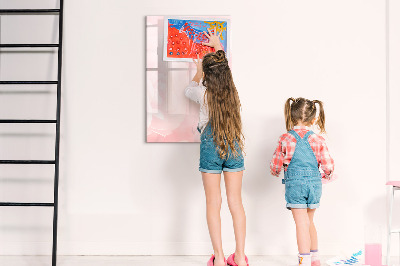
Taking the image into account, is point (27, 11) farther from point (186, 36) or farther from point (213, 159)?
point (213, 159)

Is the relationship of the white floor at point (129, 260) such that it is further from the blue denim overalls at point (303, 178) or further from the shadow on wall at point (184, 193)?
the blue denim overalls at point (303, 178)

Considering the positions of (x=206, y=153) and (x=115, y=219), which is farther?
(x=115, y=219)

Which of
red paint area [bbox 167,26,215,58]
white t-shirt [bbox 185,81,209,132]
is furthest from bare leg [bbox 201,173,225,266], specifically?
red paint area [bbox 167,26,215,58]

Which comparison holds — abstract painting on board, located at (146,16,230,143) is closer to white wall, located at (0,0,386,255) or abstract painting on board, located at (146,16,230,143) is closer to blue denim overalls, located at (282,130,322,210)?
white wall, located at (0,0,386,255)

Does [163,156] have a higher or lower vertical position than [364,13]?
lower

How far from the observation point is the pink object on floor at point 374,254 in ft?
9.71

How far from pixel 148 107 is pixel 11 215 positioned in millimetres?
1225

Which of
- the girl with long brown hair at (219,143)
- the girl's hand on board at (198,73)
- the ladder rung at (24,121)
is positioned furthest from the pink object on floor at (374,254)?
the ladder rung at (24,121)

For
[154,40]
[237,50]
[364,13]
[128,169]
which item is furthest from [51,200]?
[364,13]

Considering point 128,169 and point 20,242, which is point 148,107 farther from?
point 20,242

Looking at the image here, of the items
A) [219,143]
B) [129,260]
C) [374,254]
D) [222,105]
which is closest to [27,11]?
[222,105]

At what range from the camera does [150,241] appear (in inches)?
129

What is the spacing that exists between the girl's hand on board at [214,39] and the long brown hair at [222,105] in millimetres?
383

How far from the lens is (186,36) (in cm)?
327
